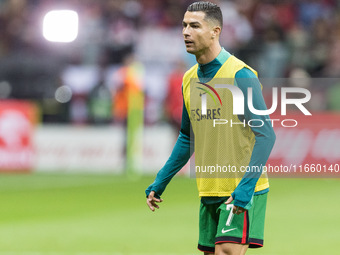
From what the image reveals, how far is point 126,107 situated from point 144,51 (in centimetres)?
296

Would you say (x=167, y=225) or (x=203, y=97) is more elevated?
(x=203, y=97)

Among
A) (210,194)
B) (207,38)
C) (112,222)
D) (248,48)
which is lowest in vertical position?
(112,222)

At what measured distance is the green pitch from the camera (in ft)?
28.8

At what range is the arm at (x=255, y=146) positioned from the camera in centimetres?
468

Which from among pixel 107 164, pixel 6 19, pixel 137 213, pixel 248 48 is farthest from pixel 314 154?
pixel 6 19

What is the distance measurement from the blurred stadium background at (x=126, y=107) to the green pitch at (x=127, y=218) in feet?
0.11

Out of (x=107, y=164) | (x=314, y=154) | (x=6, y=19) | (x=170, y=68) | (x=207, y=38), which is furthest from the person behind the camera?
(x=6, y=19)

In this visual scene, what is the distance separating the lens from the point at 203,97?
5238 mm

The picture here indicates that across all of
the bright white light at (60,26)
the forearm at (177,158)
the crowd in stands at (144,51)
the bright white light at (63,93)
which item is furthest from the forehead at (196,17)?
Answer: the bright white light at (60,26)

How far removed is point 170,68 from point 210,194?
14.0m

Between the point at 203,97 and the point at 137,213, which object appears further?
the point at 137,213

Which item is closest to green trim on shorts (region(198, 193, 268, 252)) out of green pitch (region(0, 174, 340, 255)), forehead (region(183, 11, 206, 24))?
forehead (region(183, 11, 206, 24))

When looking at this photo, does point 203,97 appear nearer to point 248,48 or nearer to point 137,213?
point 137,213

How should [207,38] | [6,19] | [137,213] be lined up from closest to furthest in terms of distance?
[207,38]
[137,213]
[6,19]
